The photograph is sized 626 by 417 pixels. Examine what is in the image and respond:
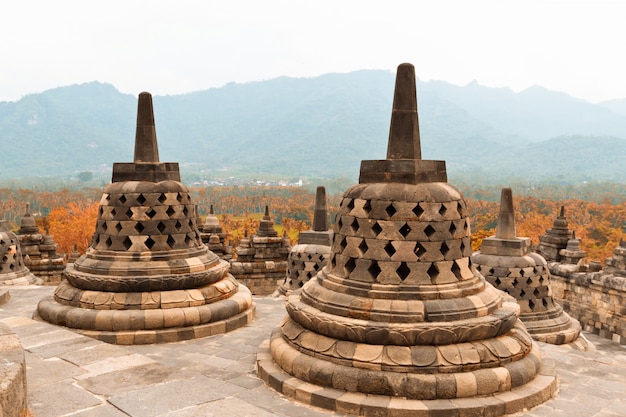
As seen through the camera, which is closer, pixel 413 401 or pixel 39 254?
pixel 413 401

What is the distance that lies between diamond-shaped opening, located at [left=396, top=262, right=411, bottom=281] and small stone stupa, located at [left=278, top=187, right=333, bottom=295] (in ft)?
24.4

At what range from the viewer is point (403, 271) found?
546 centimetres

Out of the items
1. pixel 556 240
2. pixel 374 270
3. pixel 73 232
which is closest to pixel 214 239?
pixel 556 240

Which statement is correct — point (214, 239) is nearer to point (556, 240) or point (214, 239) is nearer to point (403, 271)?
point (556, 240)

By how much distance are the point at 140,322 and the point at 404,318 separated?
4.06 meters

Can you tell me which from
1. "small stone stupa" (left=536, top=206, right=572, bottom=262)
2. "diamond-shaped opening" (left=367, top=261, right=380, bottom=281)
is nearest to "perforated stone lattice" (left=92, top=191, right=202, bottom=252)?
"diamond-shaped opening" (left=367, top=261, right=380, bottom=281)

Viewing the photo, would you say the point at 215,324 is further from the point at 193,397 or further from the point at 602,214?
the point at 602,214

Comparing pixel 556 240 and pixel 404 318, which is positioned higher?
pixel 404 318

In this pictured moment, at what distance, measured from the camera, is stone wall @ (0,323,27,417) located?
122 inches

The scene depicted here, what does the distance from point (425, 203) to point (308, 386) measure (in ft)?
7.37

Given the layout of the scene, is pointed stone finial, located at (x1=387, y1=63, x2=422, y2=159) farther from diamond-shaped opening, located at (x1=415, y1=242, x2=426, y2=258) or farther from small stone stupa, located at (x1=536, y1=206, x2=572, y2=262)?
small stone stupa, located at (x1=536, y1=206, x2=572, y2=262)

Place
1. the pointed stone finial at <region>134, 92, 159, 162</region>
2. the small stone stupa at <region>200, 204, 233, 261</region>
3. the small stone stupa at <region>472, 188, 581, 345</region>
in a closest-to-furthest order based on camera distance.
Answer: the pointed stone finial at <region>134, 92, 159, 162</region> < the small stone stupa at <region>472, 188, 581, 345</region> < the small stone stupa at <region>200, 204, 233, 261</region>

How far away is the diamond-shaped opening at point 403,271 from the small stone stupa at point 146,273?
11.6ft

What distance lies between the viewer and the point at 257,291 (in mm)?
20516
